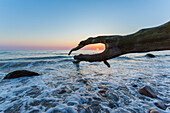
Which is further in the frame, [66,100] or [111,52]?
[66,100]

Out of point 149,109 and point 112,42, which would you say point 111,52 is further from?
point 149,109

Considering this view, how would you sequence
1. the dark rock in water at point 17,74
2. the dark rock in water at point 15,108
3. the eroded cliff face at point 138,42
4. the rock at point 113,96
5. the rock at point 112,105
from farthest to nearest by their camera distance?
the dark rock in water at point 17,74, the rock at point 113,96, the rock at point 112,105, the dark rock in water at point 15,108, the eroded cliff face at point 138,42

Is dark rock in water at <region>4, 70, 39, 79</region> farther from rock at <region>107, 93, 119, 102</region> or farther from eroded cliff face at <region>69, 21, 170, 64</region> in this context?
rock at <region>107, 93, 119, 102</region>

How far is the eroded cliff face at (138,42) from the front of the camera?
1619mm

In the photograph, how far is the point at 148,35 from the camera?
1.78 metres

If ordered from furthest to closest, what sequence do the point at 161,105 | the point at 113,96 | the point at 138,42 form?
the point at 113,96 < the point at 161,105 < the point at 138,42

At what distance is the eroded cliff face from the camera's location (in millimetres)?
1619

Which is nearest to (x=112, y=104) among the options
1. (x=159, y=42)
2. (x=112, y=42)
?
(x=112, y=42)

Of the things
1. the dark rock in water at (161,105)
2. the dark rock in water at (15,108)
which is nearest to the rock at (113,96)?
the dark rock in water at (161,105)

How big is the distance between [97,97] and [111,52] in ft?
5.77

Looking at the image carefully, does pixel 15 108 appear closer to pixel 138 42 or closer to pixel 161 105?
pixel 138 42

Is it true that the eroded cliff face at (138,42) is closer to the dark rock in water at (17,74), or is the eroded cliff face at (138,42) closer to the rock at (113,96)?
the rock at (113,96)

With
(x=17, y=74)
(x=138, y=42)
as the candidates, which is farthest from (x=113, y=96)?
(x=17, y=74)

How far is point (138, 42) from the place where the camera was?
1900mm
